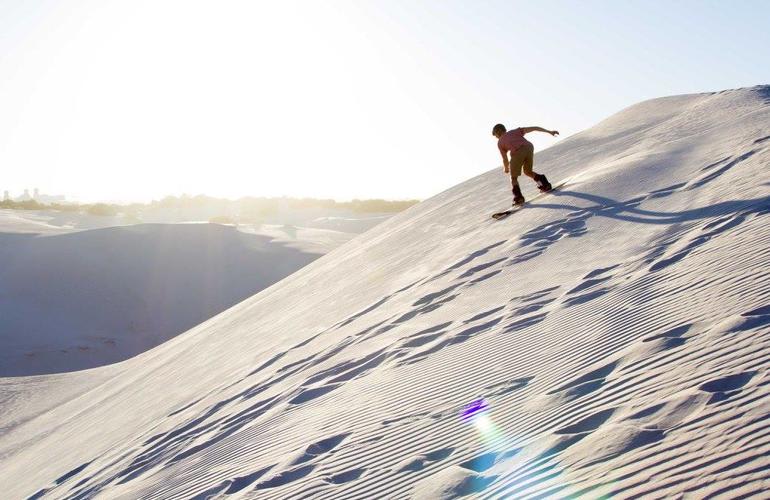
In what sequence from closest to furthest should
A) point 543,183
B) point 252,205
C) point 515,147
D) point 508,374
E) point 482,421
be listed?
1. point 482,421
2. point 508,374
3. point 515,147
4. point 543,183
5. point 252,205

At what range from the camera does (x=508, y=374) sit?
17.0ft

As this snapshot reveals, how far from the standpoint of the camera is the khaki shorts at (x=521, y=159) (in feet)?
38.4

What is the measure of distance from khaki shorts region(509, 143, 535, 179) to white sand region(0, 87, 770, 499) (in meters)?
0.68

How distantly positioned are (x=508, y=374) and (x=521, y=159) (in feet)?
22.8

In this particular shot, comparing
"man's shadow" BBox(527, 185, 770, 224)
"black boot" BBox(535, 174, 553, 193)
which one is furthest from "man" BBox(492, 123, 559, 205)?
"man's shadow" BBox(527, 185, 770, 224)

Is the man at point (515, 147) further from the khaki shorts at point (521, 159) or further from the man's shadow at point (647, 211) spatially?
the man's shadow at point (647, 211)

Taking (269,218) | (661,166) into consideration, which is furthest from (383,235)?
(269,218)

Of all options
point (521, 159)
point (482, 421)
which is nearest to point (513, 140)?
point (521, 159)

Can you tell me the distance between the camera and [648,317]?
524cm

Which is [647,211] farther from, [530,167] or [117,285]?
[117,285]

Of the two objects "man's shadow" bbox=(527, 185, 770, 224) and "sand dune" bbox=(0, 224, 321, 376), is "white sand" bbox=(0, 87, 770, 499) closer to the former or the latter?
"man's shadow" bbox=(527, 185, 770, 224)

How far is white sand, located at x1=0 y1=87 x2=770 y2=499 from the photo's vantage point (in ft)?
11.9

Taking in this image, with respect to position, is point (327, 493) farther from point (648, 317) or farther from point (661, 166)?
point (661, 166)

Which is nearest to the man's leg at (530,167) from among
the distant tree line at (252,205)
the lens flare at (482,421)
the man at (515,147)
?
the man at (515,147)
